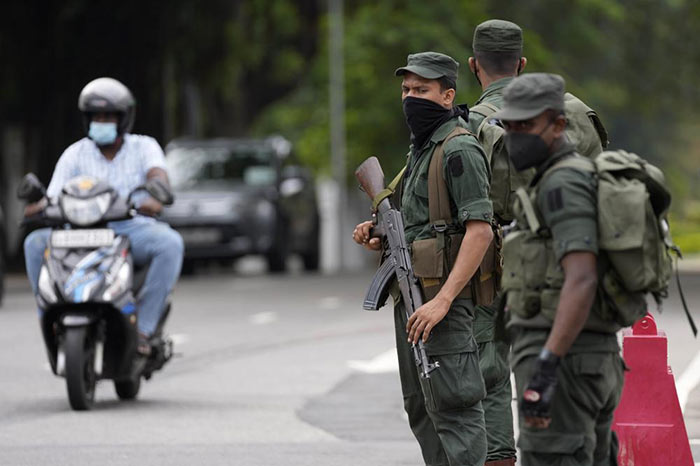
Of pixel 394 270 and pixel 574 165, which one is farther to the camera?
pixel 394 270

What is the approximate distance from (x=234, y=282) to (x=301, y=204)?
2823 millimetres

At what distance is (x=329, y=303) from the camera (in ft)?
65.5

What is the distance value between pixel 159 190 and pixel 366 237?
3813 millimetres

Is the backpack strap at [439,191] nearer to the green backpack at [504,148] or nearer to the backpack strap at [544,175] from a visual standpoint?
the green backpack at [504,148]

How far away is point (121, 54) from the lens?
28.5 meters

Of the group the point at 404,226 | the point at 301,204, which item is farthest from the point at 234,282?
the point at 404,226

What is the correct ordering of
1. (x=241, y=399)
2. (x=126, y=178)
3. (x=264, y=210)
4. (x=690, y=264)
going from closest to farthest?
1. (x=126, y=178)
2. (x=241, y=399)
3. (x=264, y=210)
4. (x=690, y=264)

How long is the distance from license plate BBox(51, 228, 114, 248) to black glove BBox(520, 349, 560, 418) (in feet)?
17.9

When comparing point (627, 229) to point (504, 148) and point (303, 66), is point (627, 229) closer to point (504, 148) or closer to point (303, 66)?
point (504, 148)

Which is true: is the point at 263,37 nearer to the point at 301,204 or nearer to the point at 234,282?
the point at 301,204

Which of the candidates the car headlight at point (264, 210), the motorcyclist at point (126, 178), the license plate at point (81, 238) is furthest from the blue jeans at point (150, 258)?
the car headlight at point (264, 210)

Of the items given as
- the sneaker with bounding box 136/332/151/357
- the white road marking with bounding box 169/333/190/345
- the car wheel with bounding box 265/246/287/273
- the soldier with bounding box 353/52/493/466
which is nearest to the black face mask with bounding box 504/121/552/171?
the soldier with bounding box 353/52/493/466

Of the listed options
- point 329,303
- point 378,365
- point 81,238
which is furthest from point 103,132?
point 329,303

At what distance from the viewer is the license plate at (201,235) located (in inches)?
987
